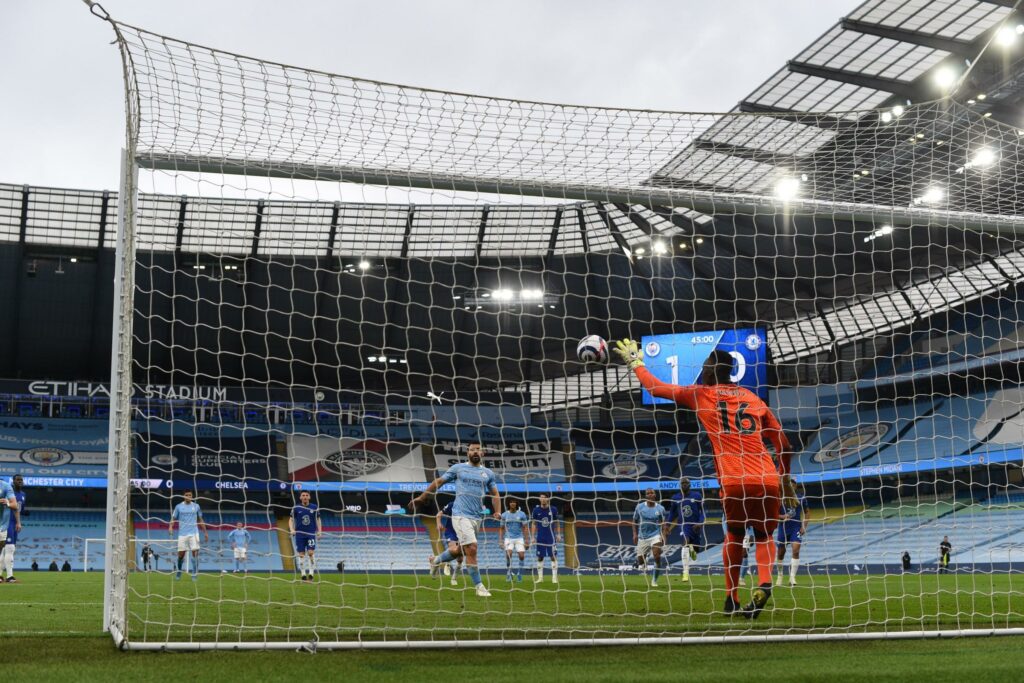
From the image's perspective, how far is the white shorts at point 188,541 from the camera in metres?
14.8

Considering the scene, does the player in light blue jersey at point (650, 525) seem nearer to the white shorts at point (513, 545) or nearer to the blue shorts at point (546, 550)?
the blue shorts at point (546, 550)

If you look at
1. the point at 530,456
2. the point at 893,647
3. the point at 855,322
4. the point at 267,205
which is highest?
the point at 267,205

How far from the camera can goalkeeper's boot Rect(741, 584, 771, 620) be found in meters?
6.43

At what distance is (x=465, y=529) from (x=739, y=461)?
435cm

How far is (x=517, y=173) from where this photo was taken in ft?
24.3

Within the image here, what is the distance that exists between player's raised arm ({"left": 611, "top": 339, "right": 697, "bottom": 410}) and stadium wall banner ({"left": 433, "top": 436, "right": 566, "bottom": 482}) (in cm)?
1970

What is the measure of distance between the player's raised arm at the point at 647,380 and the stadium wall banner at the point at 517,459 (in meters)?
19.7

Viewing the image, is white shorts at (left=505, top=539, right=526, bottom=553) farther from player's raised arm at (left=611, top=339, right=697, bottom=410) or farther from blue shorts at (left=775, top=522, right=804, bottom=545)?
player's raised arm at (left=611, top=339, right=697, bottom=410)

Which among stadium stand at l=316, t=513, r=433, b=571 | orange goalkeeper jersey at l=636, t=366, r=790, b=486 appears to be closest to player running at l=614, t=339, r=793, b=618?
orange goalkeeper jersey at l=636, t=366, r=790, b=486

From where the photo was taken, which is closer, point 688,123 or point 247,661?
point 247,661

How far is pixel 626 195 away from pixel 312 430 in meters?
28.8

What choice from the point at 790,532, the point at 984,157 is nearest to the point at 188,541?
the point at 790,532

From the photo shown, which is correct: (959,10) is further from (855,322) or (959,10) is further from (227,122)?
(227,122)

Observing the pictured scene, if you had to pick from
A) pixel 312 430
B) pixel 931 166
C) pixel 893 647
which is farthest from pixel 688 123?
pixel 312 430
